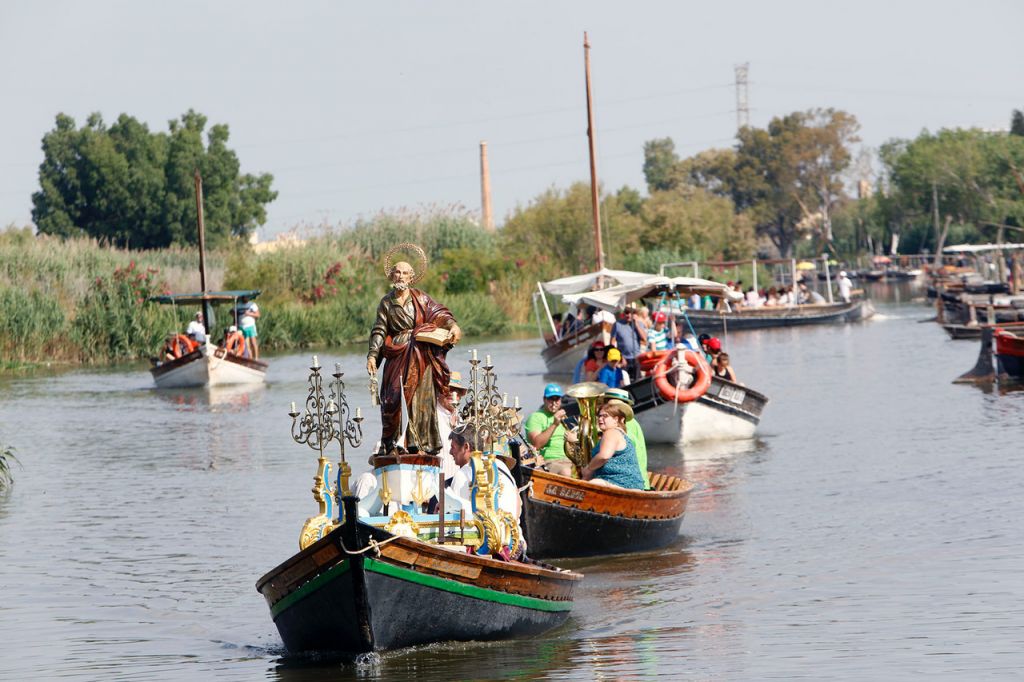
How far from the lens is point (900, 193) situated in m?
118

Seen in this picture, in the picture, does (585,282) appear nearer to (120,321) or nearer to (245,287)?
(120,321)

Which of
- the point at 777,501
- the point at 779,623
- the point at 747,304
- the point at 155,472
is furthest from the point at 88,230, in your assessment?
the point at 779,623

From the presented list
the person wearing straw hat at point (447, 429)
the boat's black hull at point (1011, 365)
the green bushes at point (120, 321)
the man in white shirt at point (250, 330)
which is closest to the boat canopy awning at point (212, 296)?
the man in white shirt at point (250, 330)

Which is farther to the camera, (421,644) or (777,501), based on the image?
(777,501)

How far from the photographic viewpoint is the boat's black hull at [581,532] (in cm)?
1522

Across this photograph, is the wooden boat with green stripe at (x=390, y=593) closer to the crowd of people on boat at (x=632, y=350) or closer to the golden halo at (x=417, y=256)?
the golden halo at (x=417, y=256)

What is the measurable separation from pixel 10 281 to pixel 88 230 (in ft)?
113

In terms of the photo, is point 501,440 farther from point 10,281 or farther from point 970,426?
point 10,281

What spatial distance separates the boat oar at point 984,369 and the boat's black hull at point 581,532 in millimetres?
19307

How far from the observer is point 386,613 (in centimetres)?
1107

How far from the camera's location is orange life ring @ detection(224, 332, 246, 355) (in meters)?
42.5

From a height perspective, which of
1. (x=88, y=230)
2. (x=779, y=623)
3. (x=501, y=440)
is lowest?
(x=779, y=623)

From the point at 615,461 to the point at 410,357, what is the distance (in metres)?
3.32

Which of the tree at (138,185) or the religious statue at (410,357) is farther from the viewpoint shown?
the tree at (138,185)
